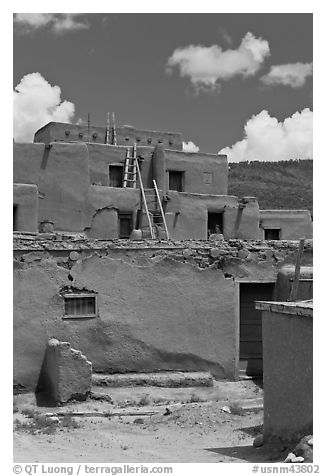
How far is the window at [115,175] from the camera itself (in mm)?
23456

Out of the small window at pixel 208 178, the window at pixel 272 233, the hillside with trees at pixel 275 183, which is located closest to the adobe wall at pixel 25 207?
the small window at pixel 208 178

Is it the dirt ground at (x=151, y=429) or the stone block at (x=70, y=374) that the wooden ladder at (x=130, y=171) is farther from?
the stone block at (x=70, y=374)

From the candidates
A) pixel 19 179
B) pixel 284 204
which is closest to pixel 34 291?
pixel 19 179

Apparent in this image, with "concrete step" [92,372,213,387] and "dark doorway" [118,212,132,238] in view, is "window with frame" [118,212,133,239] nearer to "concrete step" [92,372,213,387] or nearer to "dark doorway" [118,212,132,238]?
"dark doorway" [118,212,132,238]

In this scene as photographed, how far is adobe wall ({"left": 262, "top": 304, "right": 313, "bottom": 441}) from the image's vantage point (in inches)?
341

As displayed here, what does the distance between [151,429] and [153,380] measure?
2.54m

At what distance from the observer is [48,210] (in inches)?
829

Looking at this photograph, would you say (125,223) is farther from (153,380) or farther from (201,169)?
(153,380)

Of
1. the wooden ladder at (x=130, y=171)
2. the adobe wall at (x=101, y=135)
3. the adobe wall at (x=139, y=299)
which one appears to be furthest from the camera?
the adobe wall at (x=101, y=135)

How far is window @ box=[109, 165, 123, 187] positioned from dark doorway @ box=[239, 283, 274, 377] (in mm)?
9237

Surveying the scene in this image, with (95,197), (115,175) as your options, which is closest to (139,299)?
(95,197)

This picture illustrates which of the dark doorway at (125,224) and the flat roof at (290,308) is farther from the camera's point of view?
the dark doorway at (125,224)

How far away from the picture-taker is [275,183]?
54375 millimetres

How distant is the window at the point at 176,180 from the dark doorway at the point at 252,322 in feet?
31.7
